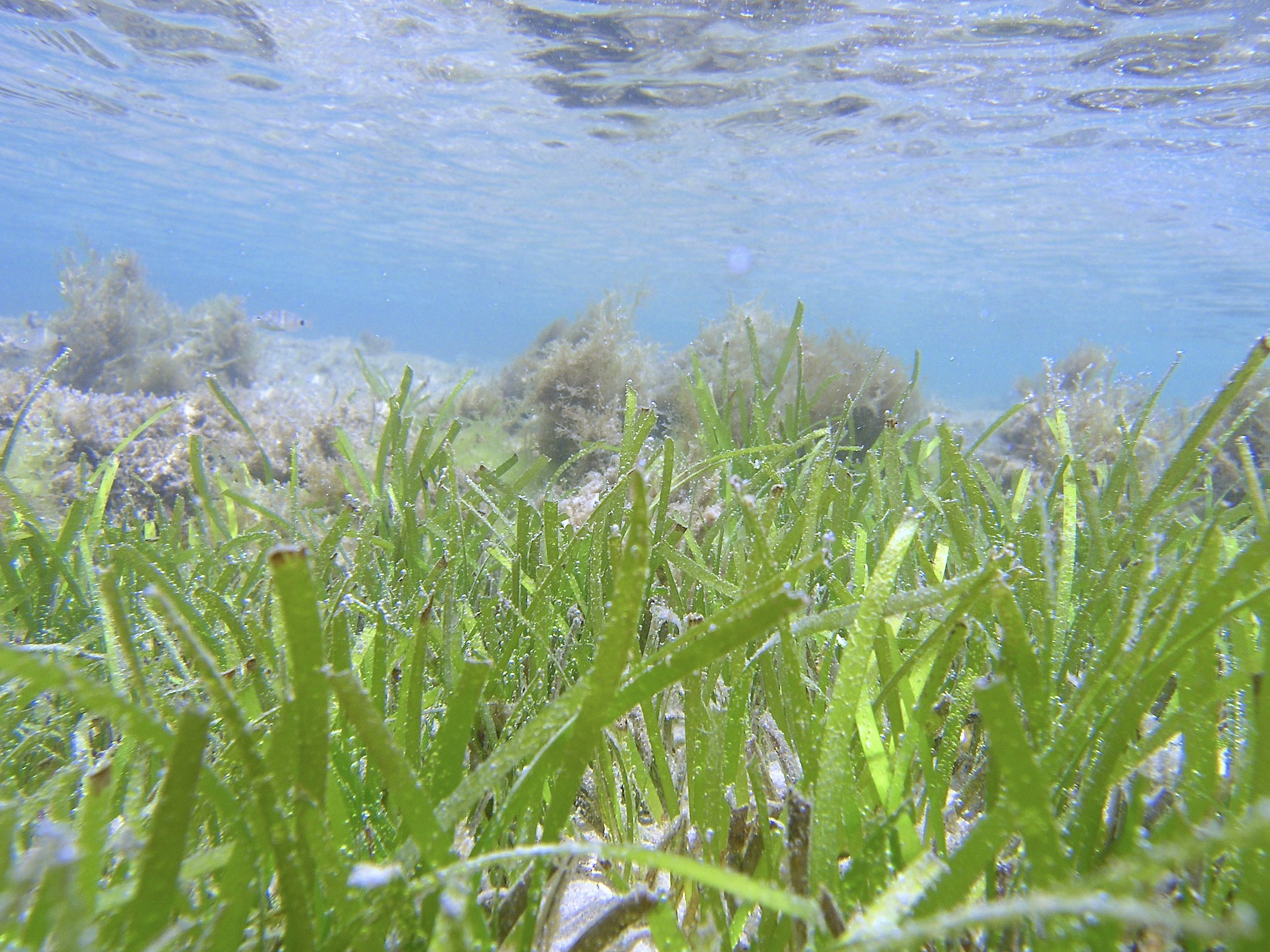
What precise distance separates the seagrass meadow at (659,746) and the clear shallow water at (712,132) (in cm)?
655

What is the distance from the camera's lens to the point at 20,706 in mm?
1290

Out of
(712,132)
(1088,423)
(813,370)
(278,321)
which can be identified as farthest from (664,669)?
(712,132)

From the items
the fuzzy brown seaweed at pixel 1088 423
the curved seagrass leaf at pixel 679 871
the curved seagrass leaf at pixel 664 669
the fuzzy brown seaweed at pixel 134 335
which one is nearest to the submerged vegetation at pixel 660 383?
the fuzzy brown seaweed at pixel 1088 423

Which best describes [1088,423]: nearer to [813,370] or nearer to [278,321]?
[813,370]

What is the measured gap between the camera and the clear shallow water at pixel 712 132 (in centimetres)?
1379

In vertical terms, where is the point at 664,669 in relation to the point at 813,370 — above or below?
above

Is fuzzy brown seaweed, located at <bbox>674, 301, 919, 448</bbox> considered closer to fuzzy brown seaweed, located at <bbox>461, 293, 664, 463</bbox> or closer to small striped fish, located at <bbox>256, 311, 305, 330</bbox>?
fuzzy brown seaweed, located at <bbox>461, 293, 664, 463</bbox>

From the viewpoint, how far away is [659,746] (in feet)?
4.14

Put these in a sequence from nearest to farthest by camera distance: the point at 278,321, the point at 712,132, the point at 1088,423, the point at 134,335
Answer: the point at 1088,423
the point at 134,335
the point at 278,321
the point at 712,132

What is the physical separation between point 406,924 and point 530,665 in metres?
0.96

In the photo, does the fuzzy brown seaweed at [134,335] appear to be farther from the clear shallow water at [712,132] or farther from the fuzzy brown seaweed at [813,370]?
the fuzzy brown seaweed at [813,370]

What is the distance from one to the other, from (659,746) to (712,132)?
21813mm

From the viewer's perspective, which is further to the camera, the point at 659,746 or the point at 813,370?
the point at 813,370

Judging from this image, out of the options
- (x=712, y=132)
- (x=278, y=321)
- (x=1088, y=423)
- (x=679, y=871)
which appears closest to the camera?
(x=679, y=871)
